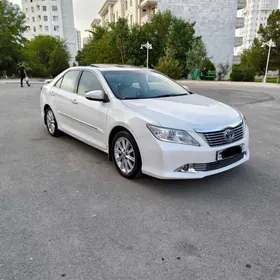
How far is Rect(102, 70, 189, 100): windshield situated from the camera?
4.13 meters

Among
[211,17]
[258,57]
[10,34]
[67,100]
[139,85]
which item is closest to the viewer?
[139,85]

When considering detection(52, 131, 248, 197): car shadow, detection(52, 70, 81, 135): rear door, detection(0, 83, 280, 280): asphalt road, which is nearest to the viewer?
detection(0, 83, 280, 280): asphalt road

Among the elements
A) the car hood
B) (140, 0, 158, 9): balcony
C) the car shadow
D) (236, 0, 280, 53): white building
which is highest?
(236, 0, 280, 53): white building

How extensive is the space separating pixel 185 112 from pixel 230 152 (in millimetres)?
783

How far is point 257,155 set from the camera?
15.7ft

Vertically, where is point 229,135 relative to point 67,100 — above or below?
below

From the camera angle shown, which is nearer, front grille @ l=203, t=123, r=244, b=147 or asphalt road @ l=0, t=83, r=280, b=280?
asphalt road @ l=0, t=83, r=280, b=280

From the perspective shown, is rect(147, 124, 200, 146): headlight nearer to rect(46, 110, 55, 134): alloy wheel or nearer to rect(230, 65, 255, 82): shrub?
rect(46, 110, 55, 134): alloy wheel

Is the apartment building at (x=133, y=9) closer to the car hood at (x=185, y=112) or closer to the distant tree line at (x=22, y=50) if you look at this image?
the distant tree line at (x=22, y=50)

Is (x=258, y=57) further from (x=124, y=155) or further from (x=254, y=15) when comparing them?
(x=254, y=15)

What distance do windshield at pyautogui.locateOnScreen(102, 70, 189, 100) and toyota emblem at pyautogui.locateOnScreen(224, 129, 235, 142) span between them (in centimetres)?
136

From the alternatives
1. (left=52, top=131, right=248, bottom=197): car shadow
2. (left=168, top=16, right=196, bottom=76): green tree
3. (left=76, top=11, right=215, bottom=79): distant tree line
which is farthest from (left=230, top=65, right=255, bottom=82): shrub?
(left=52, top=131, right=248, bottom=197): car shadow

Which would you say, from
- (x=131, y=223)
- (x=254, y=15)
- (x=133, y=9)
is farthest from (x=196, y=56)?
(x=254, y=15)

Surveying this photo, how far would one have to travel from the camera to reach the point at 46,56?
132 feet
